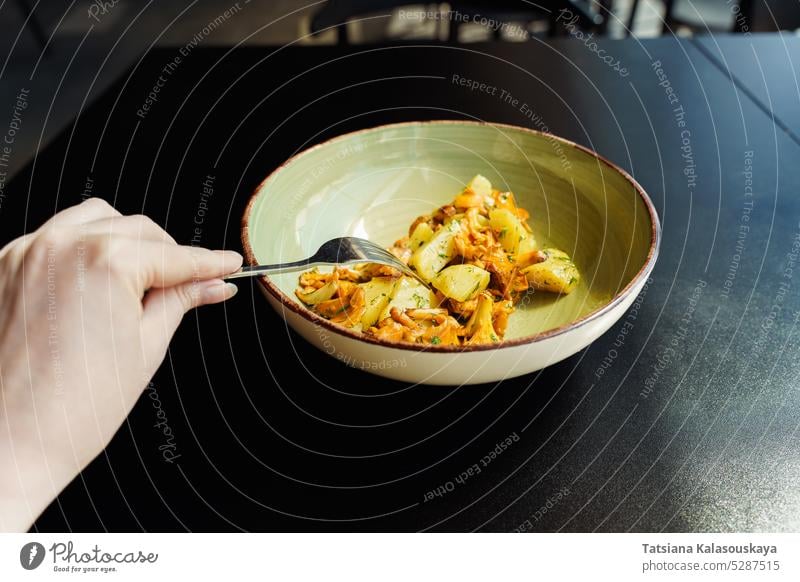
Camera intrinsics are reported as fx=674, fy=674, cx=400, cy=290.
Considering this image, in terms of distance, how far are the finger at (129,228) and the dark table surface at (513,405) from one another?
0.18 metres

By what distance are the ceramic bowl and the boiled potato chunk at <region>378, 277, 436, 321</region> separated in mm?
101

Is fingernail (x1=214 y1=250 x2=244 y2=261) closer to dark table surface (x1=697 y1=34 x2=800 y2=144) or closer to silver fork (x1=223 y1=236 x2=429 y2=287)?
silver fork (x1=223 y1=236 x2=429 y2=287)

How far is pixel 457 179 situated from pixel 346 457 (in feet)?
1.65

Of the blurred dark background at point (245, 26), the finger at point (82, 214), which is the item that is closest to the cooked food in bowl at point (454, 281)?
the finger at point (82, 214)

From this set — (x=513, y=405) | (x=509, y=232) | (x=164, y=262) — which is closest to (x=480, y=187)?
(x=509, y=232)

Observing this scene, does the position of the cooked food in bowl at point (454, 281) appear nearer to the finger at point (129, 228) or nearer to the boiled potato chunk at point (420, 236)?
the boiled potato chunk at point (420, 236)

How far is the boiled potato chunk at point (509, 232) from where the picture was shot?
85 cm

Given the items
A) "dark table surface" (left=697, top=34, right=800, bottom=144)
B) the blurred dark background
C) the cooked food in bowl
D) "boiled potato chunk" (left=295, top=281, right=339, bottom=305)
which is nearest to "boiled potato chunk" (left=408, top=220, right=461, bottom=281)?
the cooked food in bowl

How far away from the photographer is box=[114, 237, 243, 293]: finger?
2.00 ft

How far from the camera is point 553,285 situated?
32.0 inches
